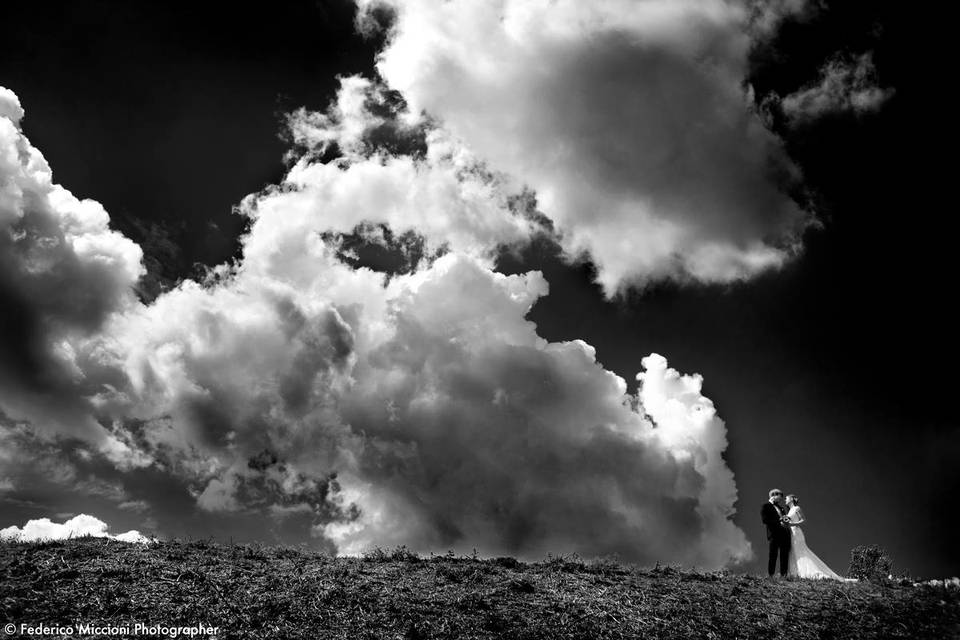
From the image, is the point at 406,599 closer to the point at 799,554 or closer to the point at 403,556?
the point at 403,556

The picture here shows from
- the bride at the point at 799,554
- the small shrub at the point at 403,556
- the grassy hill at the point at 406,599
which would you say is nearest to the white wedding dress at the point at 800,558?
the bride at the point at 799,554

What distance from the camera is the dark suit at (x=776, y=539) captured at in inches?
706

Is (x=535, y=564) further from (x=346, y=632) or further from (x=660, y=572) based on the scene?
(x=346, y=632)

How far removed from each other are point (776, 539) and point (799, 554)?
104cm

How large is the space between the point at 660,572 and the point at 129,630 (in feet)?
35.7

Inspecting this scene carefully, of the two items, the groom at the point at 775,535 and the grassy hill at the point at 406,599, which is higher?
the groom at the point at 775,535

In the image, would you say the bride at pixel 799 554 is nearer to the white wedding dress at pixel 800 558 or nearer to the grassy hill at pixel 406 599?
the white wedding dress at pixel 800 558

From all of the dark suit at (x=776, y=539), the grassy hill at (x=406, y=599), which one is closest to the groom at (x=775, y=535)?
the dark suit at (x=776, y=539)

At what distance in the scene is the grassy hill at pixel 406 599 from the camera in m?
9.41

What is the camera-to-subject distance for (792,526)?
61.9 ft

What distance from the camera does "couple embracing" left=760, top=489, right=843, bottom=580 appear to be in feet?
58.6

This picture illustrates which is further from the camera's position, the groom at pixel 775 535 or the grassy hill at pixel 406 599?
the groom at pixel 775 535

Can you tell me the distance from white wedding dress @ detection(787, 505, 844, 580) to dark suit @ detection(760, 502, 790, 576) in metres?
0.42

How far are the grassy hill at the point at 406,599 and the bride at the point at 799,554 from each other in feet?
15.2
